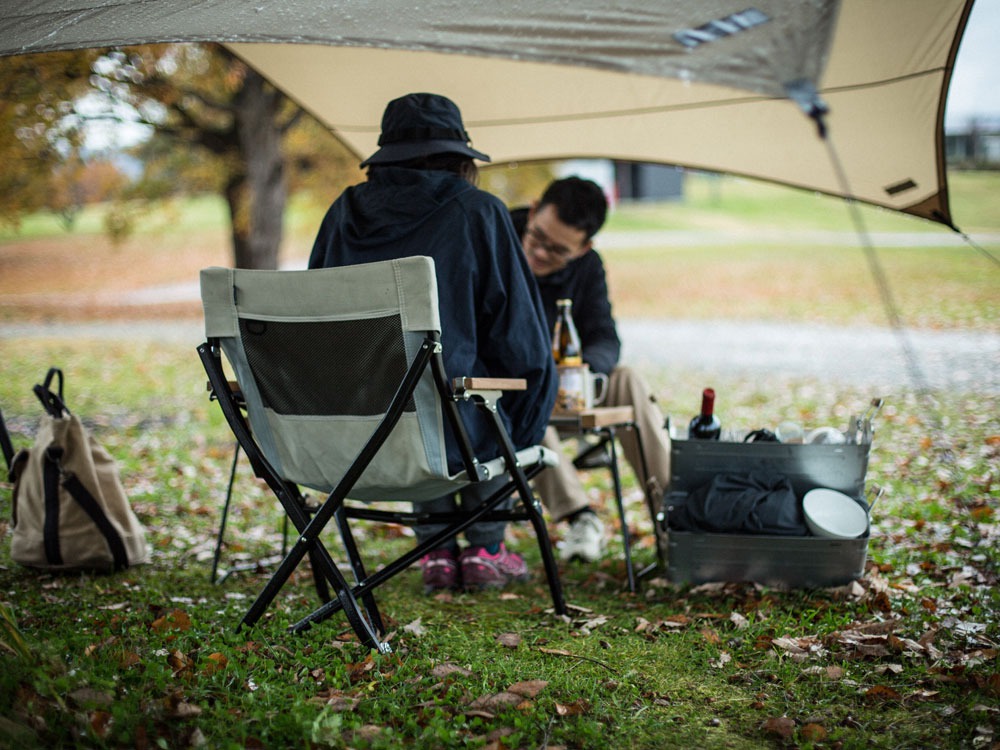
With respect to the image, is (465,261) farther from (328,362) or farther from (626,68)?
(626,68)

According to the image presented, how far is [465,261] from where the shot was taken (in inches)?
117

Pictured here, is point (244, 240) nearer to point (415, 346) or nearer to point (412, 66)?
point (412, 66)

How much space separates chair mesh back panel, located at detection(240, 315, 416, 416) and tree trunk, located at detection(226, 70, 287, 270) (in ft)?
26.8

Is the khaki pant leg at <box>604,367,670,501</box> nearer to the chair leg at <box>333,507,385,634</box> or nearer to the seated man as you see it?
the seated man

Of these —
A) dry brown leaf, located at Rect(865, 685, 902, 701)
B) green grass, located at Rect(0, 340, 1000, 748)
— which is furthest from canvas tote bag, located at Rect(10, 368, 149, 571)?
dry brown leaf, located at Rect(865, 685, 902, 701)

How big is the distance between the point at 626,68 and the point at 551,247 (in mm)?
1101

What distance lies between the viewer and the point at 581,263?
14.3 feet

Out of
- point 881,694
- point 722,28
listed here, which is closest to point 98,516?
point 881,694

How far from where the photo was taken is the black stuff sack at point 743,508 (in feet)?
11.1

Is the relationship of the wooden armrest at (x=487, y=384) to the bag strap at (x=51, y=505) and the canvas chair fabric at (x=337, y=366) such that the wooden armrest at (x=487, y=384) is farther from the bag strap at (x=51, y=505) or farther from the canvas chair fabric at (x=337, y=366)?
the bag strap at (x=51, y=505)

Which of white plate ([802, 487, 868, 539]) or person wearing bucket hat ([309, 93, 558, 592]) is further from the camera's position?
white plate ([802, 487, 868, 539])

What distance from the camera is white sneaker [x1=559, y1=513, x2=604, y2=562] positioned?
4.08 meters

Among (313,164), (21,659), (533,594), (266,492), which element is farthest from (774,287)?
(21,659)

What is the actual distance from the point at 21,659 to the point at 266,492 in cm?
336
